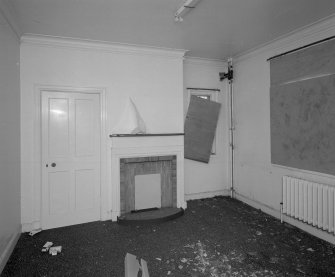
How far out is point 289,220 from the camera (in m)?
3.55

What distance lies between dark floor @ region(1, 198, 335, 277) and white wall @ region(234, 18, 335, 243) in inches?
19.1

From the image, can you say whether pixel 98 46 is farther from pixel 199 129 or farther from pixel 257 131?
pixel 257 131

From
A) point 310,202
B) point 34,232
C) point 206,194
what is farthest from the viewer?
point 206,194

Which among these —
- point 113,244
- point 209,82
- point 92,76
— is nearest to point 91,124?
point 92,76

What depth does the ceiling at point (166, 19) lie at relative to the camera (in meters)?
2.58

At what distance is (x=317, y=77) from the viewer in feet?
10.1

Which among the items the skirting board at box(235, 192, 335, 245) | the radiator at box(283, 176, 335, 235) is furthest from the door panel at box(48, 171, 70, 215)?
the radiator at box(283, 176, 335, 235)

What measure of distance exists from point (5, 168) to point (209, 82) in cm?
377

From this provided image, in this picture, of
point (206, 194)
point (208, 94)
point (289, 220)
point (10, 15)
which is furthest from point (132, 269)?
point (208, 94)

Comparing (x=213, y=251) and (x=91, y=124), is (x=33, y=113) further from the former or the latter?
(x=213, y=251)

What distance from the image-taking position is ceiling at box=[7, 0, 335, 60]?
8.48 ft

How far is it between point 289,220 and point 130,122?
290 cm

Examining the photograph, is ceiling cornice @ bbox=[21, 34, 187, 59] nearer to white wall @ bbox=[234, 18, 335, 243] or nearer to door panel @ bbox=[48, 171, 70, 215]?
white wall @ bbox=[234, 18, 335, 243]

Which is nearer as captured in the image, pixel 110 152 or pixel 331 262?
pixel 331 262
